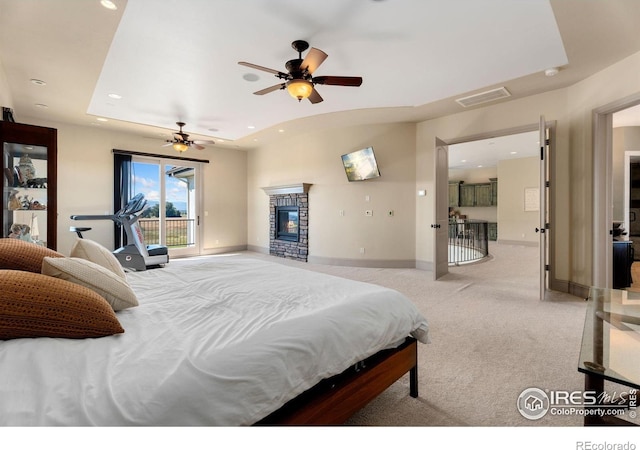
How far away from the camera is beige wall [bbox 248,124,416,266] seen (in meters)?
5.78

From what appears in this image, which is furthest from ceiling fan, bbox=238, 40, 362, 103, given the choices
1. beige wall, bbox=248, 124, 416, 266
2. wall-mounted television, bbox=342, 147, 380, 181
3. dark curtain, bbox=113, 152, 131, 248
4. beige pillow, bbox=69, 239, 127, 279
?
dark curtain, bbox=113, 152, 131, 248

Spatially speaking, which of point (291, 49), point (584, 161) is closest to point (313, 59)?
point (291, 49)

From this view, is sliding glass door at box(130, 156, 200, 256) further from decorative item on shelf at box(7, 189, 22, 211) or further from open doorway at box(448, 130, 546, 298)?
open doorway at box(448, 130, 546, 298)

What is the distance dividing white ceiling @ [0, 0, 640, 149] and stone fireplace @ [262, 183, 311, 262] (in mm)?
2507

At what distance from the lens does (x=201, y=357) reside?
98cm

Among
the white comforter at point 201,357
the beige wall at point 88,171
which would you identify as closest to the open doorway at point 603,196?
the white comforter at point 201,357

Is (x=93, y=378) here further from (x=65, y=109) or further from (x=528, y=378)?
(x=65, y=109)

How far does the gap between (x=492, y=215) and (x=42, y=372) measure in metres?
12.2

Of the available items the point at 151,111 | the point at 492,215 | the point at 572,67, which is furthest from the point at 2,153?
the point at 492,215

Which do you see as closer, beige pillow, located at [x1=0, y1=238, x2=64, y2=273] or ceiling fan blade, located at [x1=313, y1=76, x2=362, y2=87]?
beige pillow, located at [x1=0, y1=238, x2=64, y2=273]

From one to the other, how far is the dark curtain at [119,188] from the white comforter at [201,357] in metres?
5.52

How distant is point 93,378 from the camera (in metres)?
0.87

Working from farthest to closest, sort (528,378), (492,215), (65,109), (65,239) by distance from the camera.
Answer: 1. (492,215)
2. (65,239)
3. (65,109)
4. (528,378)

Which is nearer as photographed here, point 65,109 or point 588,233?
point 588,233
